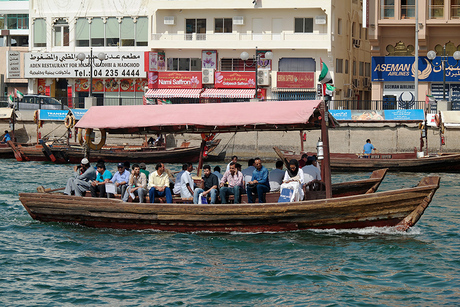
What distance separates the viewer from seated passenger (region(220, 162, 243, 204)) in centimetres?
1538

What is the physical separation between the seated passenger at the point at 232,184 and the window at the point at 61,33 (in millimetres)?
33046

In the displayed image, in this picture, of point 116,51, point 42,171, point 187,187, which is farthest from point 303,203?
point 116,51

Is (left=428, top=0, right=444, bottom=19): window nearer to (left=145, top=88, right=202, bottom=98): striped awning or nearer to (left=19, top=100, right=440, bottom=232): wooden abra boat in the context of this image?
(left=145, top=88, right=202, bottom=98): striped awning

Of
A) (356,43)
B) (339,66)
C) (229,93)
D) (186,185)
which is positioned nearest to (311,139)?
(229,93)

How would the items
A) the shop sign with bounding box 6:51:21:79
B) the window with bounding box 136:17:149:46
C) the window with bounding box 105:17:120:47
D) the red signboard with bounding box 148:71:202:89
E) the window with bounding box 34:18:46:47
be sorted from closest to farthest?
the red signboard with bounding box 148:71:202:89, the window with bounding box 136:17:149:46, the window with bounding box 105:17:120:47, the window with bounding box 34:18:46:47, the shop sign with bounding box 6:51:21:79

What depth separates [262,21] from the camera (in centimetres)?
4288

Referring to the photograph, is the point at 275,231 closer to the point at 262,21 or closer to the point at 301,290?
the point at 301,290

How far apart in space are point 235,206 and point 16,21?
45002 mm

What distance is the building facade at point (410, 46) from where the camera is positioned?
39.4 metres

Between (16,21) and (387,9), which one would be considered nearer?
(387,9)

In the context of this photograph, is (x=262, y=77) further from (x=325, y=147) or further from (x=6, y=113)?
(x=325, y=147)

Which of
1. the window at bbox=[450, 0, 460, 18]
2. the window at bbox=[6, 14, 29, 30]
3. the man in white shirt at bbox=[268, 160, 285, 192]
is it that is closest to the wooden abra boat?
the man in white shirt at bbox=[268, 160, 285, 192]

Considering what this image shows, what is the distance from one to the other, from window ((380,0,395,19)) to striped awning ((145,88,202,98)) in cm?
1146

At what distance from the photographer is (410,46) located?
41125 mm
